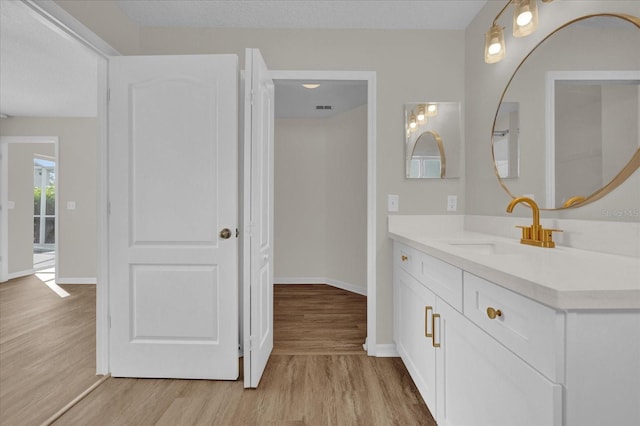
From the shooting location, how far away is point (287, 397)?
1.81 m

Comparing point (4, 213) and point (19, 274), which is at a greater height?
point (4, 213)

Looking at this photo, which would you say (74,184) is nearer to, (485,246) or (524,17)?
(485,246)

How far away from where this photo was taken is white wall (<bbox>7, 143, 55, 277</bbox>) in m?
4.85

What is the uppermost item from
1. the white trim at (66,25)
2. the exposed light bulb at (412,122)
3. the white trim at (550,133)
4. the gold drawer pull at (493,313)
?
the white trim at (66,25)

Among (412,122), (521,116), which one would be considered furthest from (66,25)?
(521,116)

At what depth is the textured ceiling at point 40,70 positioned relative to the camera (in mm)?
2338

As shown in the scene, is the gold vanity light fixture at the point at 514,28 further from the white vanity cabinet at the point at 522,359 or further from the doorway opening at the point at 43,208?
the doorway opening at the point at 43,208

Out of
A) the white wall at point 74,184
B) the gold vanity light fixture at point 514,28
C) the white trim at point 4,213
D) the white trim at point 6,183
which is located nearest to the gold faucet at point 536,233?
the gold vanity light fixture at point 514,28

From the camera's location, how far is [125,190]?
6.56 feet

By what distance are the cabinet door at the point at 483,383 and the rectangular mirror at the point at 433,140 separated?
49.0 inches

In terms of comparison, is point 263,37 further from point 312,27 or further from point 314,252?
point 314,252

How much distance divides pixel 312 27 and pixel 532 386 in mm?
2463

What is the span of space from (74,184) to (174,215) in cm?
380

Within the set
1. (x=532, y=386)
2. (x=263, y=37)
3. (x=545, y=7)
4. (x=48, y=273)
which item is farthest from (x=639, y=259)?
(x=48, y=273)
